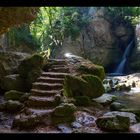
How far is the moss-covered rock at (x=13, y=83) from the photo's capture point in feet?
34.9

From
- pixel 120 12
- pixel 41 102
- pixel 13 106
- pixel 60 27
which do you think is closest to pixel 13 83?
pixel 13 106

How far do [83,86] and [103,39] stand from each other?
16.9 m

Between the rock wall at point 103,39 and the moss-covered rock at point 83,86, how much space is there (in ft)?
52.6

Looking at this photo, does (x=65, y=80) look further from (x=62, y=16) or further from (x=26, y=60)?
(x=62, y=16)

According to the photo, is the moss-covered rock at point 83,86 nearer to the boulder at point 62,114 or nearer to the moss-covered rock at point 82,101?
the moss-covered rock at point 82,101

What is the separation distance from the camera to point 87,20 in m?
26.2

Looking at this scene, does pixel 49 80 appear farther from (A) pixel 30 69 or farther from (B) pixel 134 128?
(B) pixel 134 128

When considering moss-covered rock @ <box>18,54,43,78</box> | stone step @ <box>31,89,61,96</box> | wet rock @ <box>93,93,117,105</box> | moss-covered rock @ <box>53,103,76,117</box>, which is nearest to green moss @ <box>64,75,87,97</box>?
wet rock @ <box>93,93,117,105</box>

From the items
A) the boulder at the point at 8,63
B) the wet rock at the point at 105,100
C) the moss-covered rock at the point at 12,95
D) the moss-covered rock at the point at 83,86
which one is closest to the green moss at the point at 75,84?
the moss-covered rock at the point at 83,86

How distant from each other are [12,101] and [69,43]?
59.7ft

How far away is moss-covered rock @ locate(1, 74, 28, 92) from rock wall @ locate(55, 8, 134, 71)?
51.3 ft

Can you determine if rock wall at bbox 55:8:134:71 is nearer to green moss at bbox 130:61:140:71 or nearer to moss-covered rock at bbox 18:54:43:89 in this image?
green moss at bbox 130:61:140:71
